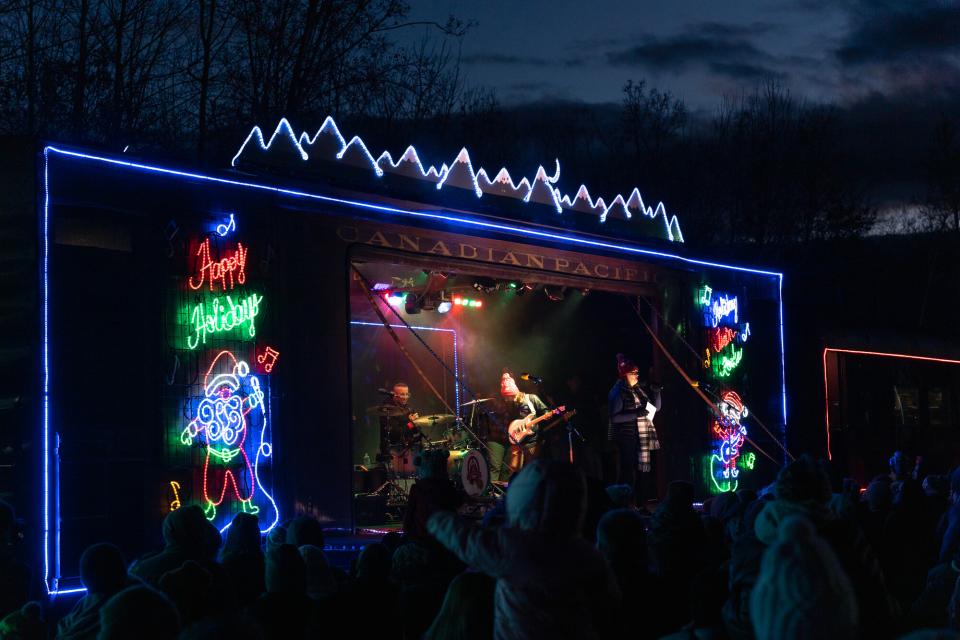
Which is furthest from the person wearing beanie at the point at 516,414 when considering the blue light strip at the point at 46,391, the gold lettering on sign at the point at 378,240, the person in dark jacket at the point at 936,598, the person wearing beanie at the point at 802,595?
the person wearing beanie at the point at 802,595

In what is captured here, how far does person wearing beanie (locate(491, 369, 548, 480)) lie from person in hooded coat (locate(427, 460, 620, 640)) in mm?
12229

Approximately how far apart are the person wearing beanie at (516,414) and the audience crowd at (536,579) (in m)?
8.87

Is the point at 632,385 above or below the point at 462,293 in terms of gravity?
below

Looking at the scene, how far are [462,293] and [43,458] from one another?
1022cm

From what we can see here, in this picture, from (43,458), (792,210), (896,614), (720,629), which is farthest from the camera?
(792,210)

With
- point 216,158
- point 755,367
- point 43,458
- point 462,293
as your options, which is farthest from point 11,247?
point 216,158

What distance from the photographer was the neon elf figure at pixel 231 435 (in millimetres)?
10031

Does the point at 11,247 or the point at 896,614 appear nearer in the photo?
the point at 896,614

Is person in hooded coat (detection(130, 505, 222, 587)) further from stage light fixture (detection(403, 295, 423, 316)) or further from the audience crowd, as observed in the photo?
stage light fixture (detection(403, 295, 423, 316))

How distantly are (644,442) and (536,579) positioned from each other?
1128cm

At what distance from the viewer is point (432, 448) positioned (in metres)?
15.0

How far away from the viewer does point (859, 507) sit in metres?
8.48

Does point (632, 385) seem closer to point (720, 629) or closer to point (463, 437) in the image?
point (463, 437)

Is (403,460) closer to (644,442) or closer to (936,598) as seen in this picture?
(644,442)
